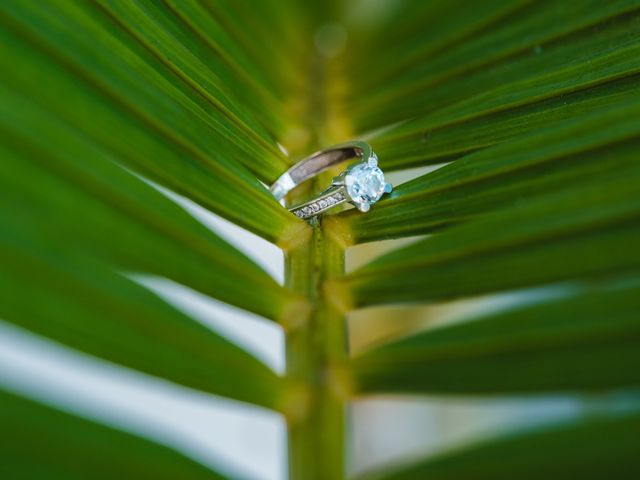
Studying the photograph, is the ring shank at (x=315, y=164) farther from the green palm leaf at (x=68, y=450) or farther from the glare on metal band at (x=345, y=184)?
the green palm leaf at (x=68, y=450)

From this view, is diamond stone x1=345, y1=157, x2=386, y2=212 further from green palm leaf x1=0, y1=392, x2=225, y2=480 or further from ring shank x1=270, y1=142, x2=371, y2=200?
green palm leaf x1=0, y1=392, x2=225, y2=480

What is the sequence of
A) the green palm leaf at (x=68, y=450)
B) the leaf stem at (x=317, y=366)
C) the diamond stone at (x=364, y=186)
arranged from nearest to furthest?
the green palm leaf at (x=68, y=450) → the leaf stem at (x=317, y=366) → the diamond stone at (x=364, y=186)

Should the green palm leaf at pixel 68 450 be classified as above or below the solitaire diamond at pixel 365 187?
below

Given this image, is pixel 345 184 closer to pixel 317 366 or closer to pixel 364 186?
pixel 364 186

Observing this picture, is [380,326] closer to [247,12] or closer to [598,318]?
[247,12]

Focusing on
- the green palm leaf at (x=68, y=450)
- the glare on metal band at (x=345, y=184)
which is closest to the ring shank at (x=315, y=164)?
the glare on metal band at (x=345, y=184)

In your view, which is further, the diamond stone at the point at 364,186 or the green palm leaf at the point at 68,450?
the diamond stone at the point at 364,186

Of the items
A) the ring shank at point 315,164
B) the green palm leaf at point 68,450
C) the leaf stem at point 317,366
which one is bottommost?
the green palm leaf at point 68,450

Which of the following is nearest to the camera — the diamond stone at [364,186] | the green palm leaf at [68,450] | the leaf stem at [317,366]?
the green palm leaf at [68,450]

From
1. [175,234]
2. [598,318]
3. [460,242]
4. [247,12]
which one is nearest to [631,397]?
[598,318]
